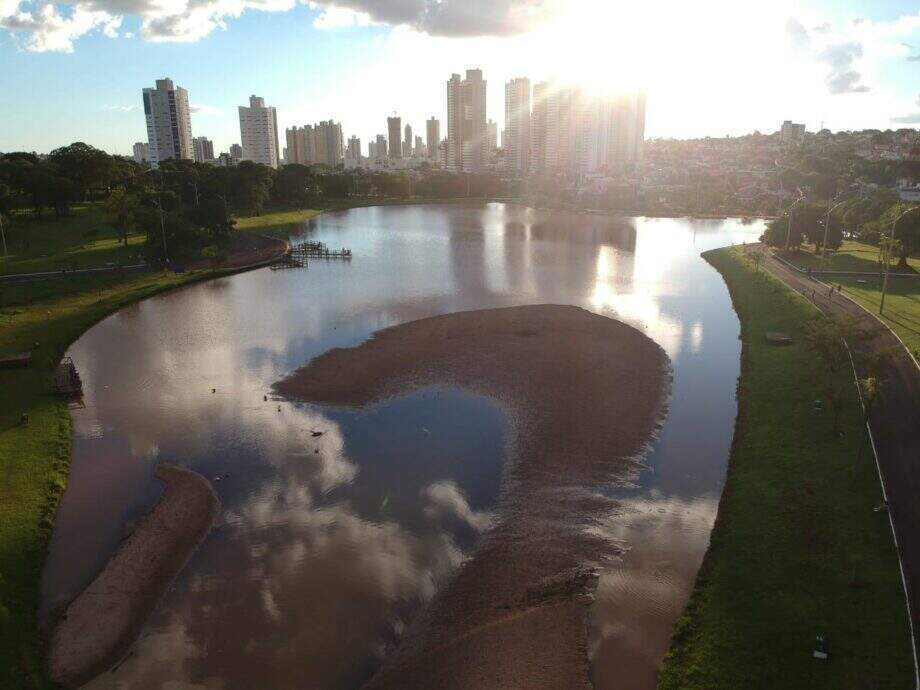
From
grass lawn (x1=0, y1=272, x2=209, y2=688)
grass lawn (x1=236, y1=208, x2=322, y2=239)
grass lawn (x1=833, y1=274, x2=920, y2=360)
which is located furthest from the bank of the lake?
grass lawn (x1=833, y1=274, x2=920, y2=360)

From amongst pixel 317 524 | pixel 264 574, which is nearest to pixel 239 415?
pixel 317 524

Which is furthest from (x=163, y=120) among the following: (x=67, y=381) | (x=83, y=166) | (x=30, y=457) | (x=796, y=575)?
(x=796, y=575)

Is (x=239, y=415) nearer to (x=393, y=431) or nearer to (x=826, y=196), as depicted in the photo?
(x=393, y=431)

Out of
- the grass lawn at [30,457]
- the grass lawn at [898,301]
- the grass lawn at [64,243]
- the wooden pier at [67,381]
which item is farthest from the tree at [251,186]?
the grass lawn at [898,301]

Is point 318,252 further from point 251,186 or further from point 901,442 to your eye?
point 901,442

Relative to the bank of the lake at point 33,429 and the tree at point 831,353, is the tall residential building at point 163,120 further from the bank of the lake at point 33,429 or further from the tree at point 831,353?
the tree at point 831,353

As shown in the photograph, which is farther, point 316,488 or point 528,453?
point 528,453

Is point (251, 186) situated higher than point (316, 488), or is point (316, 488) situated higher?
point (251, 186)
